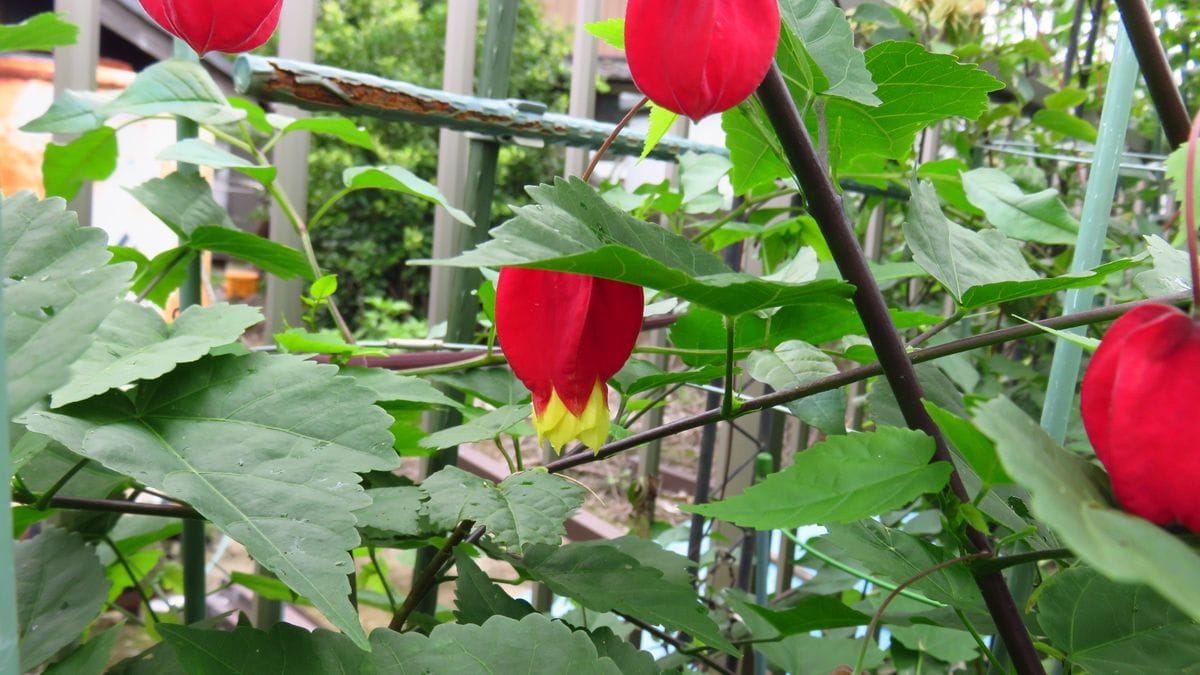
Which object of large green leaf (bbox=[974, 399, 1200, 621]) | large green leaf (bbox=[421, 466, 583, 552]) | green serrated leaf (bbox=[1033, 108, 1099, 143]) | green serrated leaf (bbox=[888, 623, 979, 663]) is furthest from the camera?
green serrated leaf (bbox=[1033, 108, 1099, 143])

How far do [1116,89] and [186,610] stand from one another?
0.67 m

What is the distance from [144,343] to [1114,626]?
47 centimetres

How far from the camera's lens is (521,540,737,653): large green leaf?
43cm

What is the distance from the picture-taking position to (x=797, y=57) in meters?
0.33

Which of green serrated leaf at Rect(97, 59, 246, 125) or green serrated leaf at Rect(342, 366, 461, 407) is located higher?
green serrated leaf at Rect(97, 59, 246, 125)

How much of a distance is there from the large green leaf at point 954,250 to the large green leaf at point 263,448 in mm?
252

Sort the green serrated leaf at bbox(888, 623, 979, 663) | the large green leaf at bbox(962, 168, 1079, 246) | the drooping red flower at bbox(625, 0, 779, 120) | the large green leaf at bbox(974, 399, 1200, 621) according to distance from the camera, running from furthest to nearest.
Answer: the green serrated leaf at bbox(888, 623, 979, 663) < the large green leaf at bbox(962, 168, 1079, 246) < the drooping red flower at bbox(625, 0, 779, 120) < the large green leaf at bbox(974, 399, 1200, 621)

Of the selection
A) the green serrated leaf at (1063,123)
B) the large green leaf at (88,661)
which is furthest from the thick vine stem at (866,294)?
the green serrated leaf at (1063,123)

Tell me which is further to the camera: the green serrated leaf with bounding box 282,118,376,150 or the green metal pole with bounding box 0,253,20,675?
the green serrated leaf with bounding box 282,118,376,150

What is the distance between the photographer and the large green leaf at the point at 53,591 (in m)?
0.42

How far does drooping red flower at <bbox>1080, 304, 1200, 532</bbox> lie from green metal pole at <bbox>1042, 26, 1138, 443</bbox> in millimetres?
185

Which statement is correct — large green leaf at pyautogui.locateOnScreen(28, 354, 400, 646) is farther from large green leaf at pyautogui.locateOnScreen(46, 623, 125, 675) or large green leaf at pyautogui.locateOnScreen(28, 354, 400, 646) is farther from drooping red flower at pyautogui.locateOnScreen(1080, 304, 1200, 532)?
drooping red flower at pyautogui.locateOnScreen(1080, 304, 1200, 532)

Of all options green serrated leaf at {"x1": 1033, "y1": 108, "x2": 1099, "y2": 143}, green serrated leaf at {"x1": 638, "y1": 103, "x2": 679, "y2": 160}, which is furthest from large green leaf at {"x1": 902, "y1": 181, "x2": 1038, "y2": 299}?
green serrated leaf at {"x1": 1033, "y1": 108, "x2": 1099, "y2": 143}

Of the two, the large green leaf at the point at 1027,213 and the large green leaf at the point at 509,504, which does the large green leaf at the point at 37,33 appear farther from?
the large green leaf at the point at 1027,213
